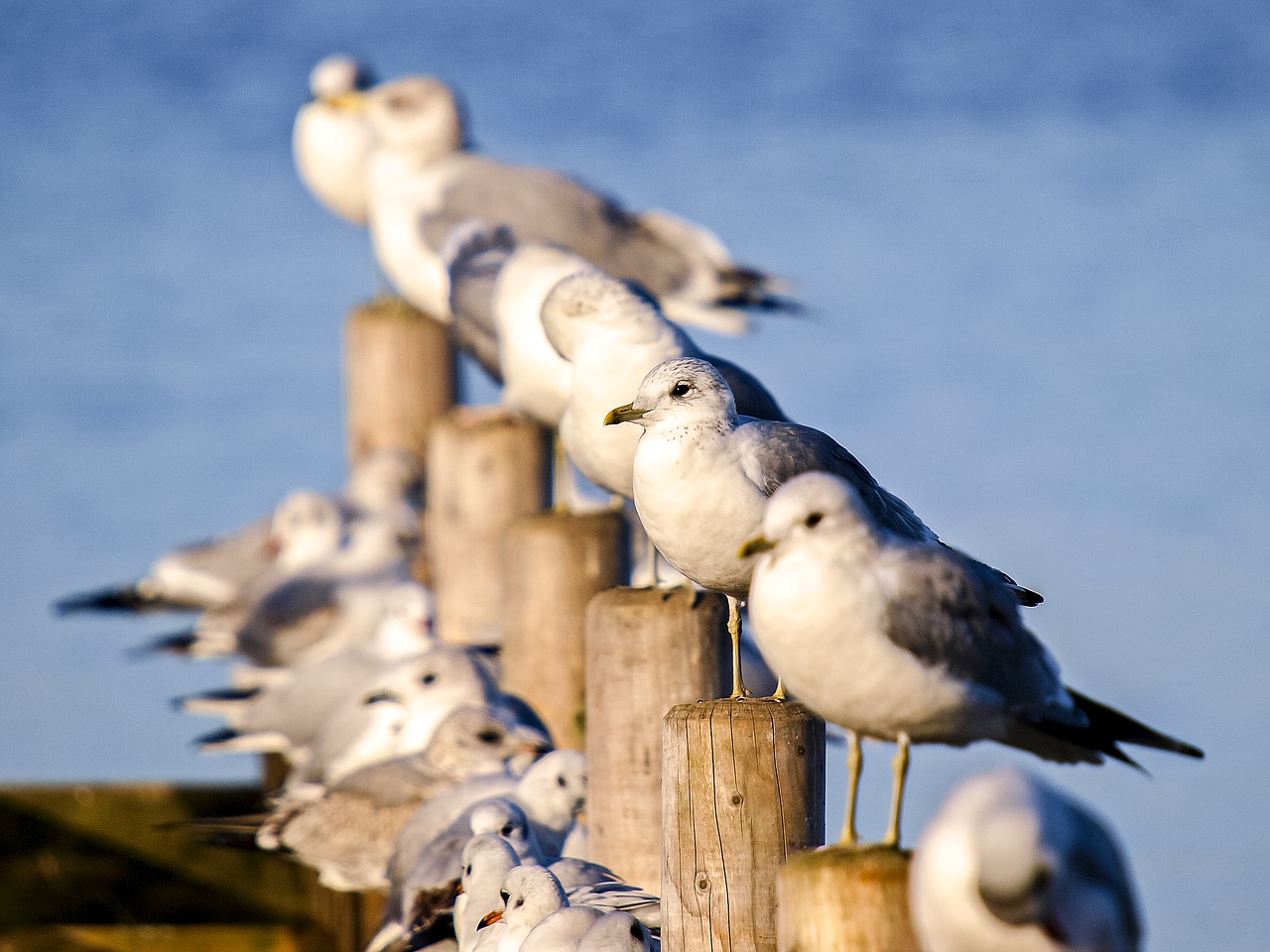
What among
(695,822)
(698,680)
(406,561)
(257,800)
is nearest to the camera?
(695,822)

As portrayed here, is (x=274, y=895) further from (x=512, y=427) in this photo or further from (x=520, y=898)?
(x=520, y=898)

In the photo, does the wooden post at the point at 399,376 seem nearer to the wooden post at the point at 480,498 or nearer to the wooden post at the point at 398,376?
the wooden post at the point at 398,376

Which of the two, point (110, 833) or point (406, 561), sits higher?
point (406, 561)

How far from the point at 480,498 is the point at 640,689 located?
12.2 ft

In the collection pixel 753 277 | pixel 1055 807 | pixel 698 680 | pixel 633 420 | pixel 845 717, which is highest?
pixel 753 277

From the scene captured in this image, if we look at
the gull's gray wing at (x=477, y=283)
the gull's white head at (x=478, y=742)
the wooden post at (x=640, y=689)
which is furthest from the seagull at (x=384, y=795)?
the gull's gray wing at (x=477, y=283)

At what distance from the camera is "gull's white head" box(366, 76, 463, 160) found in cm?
1159

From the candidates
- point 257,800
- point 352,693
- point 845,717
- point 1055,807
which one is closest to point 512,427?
point 352,693

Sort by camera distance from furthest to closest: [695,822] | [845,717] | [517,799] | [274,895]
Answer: [274,895]
[517,799]
[695,822]
[845,717]

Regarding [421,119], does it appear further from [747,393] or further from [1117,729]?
[1117,729]

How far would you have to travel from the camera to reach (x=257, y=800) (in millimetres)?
9016

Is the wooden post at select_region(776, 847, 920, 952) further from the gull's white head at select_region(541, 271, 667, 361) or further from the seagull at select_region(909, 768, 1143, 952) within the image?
the gull's white head at select_region(541, 271, 667, 361)

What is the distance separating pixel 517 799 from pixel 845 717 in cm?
266

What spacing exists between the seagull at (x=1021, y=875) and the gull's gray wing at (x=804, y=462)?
1.22 m
